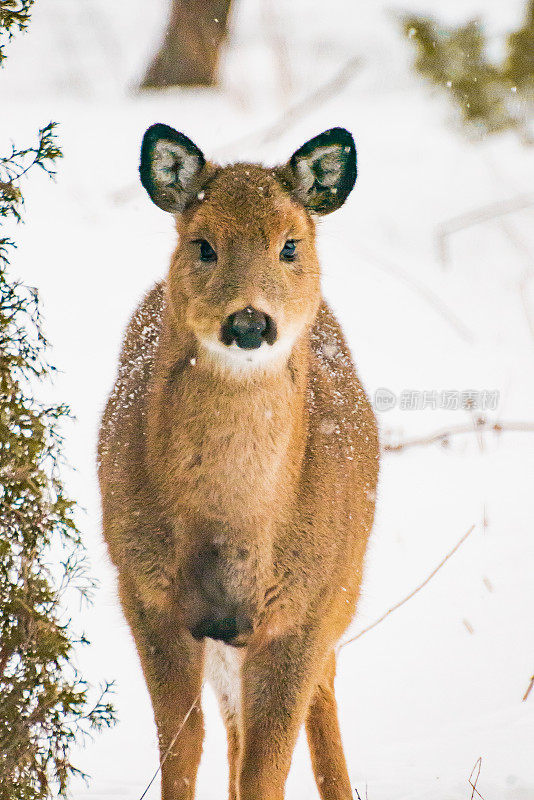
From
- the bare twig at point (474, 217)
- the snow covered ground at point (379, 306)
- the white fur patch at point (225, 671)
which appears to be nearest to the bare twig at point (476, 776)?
the snow covered ground at point (379, 306)

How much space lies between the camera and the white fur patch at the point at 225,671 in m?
3.94

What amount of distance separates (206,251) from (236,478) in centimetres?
78

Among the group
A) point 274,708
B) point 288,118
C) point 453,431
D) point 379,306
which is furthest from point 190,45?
point 274,708

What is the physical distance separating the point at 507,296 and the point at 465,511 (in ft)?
11.4

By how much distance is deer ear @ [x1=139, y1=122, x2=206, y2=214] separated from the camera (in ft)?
12.7

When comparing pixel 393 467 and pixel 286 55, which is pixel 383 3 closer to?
pixel 286 55

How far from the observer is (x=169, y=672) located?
12.7 feet

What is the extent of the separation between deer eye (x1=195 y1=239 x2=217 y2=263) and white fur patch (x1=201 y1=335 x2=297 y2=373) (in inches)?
11.7

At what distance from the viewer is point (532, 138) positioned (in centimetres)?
1109

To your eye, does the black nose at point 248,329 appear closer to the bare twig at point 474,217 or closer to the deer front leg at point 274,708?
the deer front leg at point 274,708

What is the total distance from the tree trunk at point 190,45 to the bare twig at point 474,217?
10.8 ft

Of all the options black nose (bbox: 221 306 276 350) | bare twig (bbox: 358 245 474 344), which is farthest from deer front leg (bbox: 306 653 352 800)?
bare twig (bbox: 358 245 474 344)

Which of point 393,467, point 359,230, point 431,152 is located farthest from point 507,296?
point 393,467

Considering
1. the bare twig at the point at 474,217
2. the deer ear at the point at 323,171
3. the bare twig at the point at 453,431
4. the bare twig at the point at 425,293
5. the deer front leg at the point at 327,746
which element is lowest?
the deer front leg at the point at 327,746
